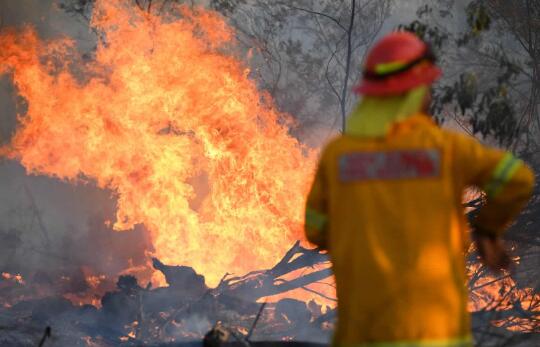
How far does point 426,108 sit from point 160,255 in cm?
766

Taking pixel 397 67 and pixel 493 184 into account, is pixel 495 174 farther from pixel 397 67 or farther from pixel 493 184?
pixel 397 67

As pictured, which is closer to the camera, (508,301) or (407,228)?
(407,228)

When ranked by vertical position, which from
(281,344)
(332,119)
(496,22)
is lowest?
(281,344)

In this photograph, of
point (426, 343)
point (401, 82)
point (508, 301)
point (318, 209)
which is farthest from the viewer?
point (508, 301)

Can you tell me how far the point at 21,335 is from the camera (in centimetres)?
723

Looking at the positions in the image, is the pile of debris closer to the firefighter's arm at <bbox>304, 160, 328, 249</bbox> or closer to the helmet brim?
the firefighter's arm at <bbox>304, 160, 328, 249</bbox>

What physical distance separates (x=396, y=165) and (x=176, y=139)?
304 inches

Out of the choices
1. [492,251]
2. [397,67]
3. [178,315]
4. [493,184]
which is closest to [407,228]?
[493,184]

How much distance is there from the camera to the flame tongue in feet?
31.2

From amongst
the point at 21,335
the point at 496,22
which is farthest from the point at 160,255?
the point at 496,22

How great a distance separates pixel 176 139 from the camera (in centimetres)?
1003

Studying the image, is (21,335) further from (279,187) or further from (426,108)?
(426,108)

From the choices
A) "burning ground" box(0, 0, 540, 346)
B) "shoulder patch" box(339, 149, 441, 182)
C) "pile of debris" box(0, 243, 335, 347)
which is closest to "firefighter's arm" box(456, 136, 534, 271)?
"shoulder patch" box(339, 149, 441, 182)

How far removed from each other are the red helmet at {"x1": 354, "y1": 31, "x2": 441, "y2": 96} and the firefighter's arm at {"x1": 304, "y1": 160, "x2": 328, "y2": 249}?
1.15 feet
